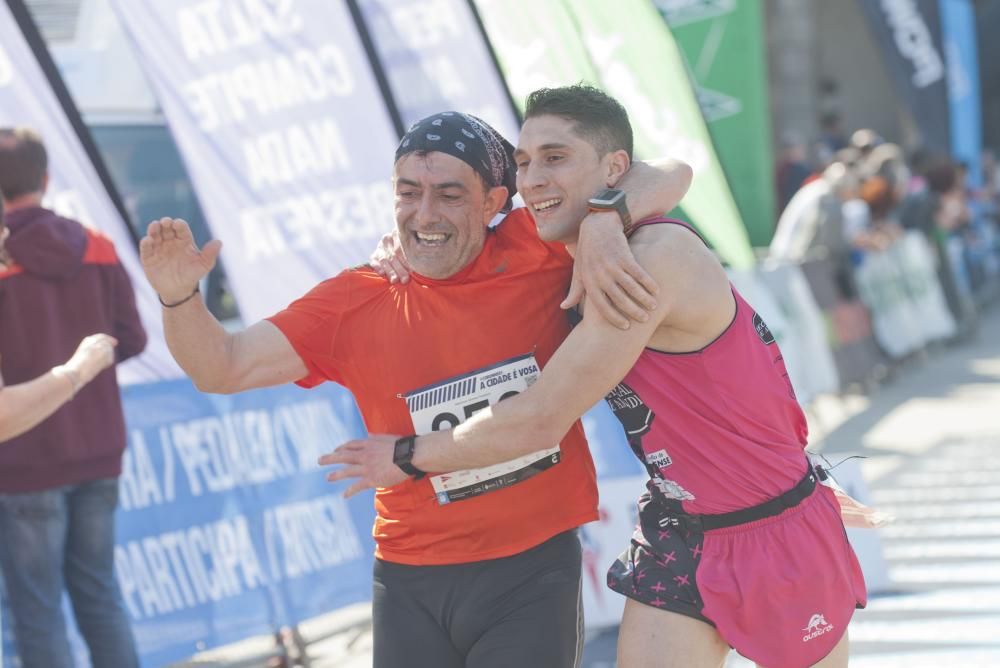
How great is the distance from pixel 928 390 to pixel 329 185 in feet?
26.4

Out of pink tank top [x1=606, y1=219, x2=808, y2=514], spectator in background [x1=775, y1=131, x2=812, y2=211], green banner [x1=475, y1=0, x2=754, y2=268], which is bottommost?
pink tank top [x1=606, y1=219, x2=808, y2=514]

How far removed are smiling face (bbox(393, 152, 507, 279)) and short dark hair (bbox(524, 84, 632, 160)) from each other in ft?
0.74

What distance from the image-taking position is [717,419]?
120 inches

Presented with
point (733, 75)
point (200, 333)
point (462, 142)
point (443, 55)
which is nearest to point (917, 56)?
point (733, 75)

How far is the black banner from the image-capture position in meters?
17.8

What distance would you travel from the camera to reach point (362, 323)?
10.8 feet

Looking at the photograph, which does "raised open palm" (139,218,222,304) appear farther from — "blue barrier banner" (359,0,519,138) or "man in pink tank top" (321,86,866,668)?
"blue barrier banner" (359,0,519,138)

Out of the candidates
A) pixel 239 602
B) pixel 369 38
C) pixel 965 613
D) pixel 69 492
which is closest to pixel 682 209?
pixel 369 38

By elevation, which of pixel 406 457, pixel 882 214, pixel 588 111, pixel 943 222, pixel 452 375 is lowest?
pixel 943 222

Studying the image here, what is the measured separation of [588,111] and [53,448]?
2.37 m

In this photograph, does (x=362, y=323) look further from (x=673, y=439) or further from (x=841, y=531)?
(x=841, y=531)

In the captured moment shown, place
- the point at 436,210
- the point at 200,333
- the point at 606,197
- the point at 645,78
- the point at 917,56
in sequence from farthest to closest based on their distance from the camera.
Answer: the point at 917,56 < the point at 645,78 < the point at 436,210 < the point at 200,333 < the point at 606,197

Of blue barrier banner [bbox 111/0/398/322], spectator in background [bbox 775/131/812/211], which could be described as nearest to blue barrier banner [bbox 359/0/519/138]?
blue barrier banner [bbox 111/0/398/322]

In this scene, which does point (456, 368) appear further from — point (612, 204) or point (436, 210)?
point (612, 204)
